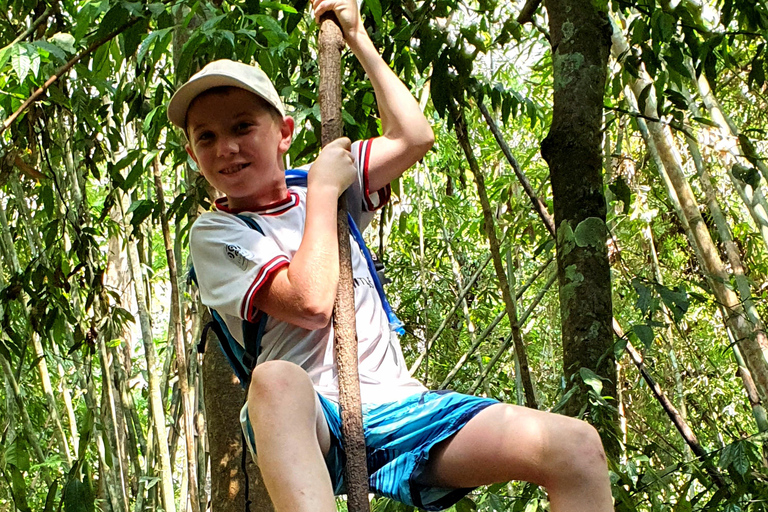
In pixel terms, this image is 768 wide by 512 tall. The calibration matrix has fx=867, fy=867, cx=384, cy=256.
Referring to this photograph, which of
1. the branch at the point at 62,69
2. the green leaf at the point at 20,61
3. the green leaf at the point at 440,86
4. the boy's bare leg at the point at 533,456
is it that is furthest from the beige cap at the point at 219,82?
the green leaf at the point at 440,86

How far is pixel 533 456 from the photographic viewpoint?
1218 millimetres

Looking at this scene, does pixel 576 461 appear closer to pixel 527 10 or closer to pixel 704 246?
pixel 527 10

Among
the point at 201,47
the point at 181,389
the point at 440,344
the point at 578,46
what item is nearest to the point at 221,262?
the point at 201,47

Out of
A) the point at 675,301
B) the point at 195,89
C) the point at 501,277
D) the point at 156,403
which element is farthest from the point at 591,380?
the point at 156,403

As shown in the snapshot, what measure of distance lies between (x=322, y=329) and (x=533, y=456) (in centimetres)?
37

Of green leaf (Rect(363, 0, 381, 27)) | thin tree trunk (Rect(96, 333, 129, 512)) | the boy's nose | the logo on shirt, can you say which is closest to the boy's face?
the boy's nose

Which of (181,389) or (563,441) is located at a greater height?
(181,389)

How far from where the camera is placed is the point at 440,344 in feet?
16.1

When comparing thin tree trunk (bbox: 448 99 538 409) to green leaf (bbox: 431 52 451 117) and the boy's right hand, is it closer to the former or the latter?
green leaf (bbox: 431 52 451 117)

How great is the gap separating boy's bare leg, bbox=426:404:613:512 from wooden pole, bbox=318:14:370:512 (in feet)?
0.84

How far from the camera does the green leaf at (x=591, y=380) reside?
1.58m

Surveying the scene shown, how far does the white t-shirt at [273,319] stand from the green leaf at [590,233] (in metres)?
0.49

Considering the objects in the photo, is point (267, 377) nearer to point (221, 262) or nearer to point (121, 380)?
point (221, 262)

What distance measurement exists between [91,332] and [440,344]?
264 cm
